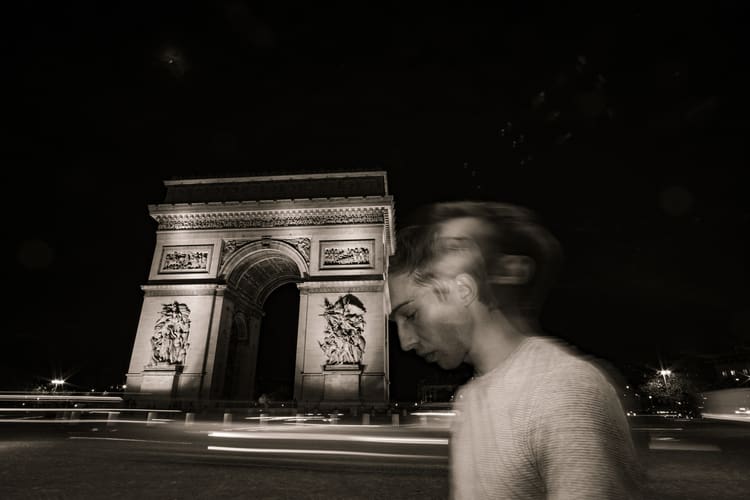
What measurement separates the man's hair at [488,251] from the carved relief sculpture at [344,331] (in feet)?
53.5

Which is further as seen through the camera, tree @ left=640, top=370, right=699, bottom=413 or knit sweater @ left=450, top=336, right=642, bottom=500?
tree @ left=640, top=370, right=699, bottom=413

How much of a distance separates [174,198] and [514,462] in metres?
22.8

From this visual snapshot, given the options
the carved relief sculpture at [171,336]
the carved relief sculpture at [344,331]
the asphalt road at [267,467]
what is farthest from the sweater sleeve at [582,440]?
the carved relief sculpture at [171,336]

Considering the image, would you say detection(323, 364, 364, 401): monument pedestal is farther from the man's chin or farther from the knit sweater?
the knit sweater

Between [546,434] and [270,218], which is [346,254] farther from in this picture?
[546,434]

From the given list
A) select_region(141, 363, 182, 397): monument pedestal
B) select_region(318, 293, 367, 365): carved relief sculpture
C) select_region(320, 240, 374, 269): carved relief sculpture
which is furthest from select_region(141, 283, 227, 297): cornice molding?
select_region(318, 293, 367, 365): carved relief sculpture

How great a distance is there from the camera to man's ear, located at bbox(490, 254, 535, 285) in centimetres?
102

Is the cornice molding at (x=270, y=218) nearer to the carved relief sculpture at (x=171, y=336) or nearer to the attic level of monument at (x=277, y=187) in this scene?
the attic level of monument at (x=277, y=187)

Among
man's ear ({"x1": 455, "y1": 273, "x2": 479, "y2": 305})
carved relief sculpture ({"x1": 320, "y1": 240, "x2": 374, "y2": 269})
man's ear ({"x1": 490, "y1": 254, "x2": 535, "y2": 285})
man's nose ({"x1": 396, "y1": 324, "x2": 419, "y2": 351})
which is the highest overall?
carved relief sculpture ({"x1": 320, "y1": 240, "x2": 374, "y2": 269})

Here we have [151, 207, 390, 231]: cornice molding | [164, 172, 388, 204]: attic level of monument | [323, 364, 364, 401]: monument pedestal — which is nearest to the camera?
[323, 364, 364, 401]: monument pedestal

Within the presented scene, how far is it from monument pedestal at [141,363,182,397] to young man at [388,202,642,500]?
1871 centimetres

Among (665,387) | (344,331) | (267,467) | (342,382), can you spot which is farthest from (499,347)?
(665,387)

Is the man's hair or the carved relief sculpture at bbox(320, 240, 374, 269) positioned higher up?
the carved relief sculpture at bbox(320, 240, 374, 269)

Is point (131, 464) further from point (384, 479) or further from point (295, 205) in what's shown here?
point (295, 205)
